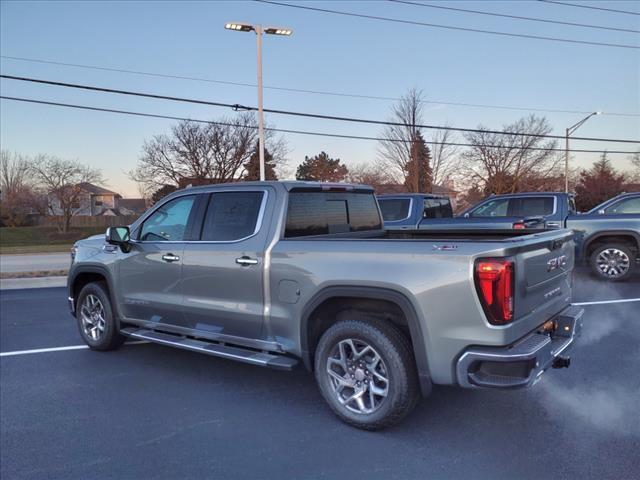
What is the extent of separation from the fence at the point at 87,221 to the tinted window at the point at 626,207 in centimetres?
4058

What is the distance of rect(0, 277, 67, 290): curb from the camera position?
11.6 m

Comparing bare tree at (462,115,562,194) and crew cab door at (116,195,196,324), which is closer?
crew cab door at (116,195,196,324)

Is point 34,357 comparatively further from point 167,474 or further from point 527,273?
point 527,273

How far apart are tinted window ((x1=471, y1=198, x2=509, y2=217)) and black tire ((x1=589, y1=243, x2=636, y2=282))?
6.80 feet

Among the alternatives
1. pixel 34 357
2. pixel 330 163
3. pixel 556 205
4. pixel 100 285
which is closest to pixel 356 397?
pixel 100 285

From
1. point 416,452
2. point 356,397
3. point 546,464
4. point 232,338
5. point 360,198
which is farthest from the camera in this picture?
point 360,198

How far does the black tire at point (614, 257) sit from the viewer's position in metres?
9.39

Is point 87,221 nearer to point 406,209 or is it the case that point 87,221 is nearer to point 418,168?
point 418,168

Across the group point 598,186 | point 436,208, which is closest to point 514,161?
point 598,186

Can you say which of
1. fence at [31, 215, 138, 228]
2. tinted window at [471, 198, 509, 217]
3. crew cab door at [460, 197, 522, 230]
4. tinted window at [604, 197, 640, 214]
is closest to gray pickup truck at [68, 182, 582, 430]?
crew cab door at [460, 197, 522, 230]

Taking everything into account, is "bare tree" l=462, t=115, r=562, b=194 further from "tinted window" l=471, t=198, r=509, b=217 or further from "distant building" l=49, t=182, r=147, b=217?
"distant building" l=49, t=182, r=147, b=217

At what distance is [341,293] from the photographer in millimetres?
3471

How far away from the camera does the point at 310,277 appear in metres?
3.64

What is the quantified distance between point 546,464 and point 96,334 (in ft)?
15.7
